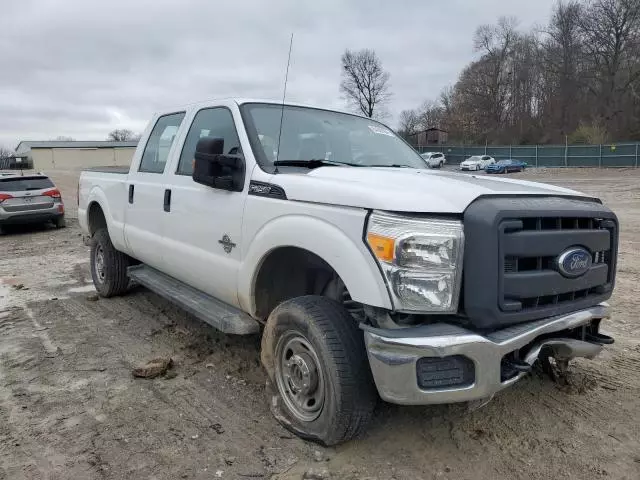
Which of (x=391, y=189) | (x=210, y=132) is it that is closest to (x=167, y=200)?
(x=210, y=132)

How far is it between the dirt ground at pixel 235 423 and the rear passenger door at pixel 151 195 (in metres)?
0.85

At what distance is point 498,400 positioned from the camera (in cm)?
358

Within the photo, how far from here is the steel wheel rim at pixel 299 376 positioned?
3057 mm

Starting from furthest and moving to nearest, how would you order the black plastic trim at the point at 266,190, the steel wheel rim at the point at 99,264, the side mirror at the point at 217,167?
1. the steel wheel rim at the point at 99,264
2. the side mirror at the point at 217,167
3. the black plastic trim at the point at 266,190

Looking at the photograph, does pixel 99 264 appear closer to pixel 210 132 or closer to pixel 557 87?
pixel 210 132

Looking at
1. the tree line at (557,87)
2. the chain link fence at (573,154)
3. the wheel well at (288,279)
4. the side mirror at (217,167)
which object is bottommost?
the wheel well at (288,279)

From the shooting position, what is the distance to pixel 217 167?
3604 mm

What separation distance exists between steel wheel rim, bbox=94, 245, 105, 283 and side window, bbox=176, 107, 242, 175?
2.43m

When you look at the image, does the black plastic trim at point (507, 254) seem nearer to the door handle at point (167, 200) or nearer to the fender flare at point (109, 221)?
the door handle at point (167, 200)

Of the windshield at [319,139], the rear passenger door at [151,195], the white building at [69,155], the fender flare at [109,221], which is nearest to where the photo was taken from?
the windshield at [319,139]

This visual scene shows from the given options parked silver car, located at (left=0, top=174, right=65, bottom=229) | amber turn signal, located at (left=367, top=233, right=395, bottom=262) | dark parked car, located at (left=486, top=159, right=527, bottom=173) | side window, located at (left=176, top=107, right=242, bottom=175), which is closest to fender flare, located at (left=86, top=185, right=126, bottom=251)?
side window, located at (left=176, top=107, right=242, bottom=175)

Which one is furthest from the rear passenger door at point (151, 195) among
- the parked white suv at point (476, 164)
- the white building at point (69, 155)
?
the white building at point (69, 155)

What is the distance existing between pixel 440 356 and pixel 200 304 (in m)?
2.18

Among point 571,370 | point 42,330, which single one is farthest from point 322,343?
point 42,330
